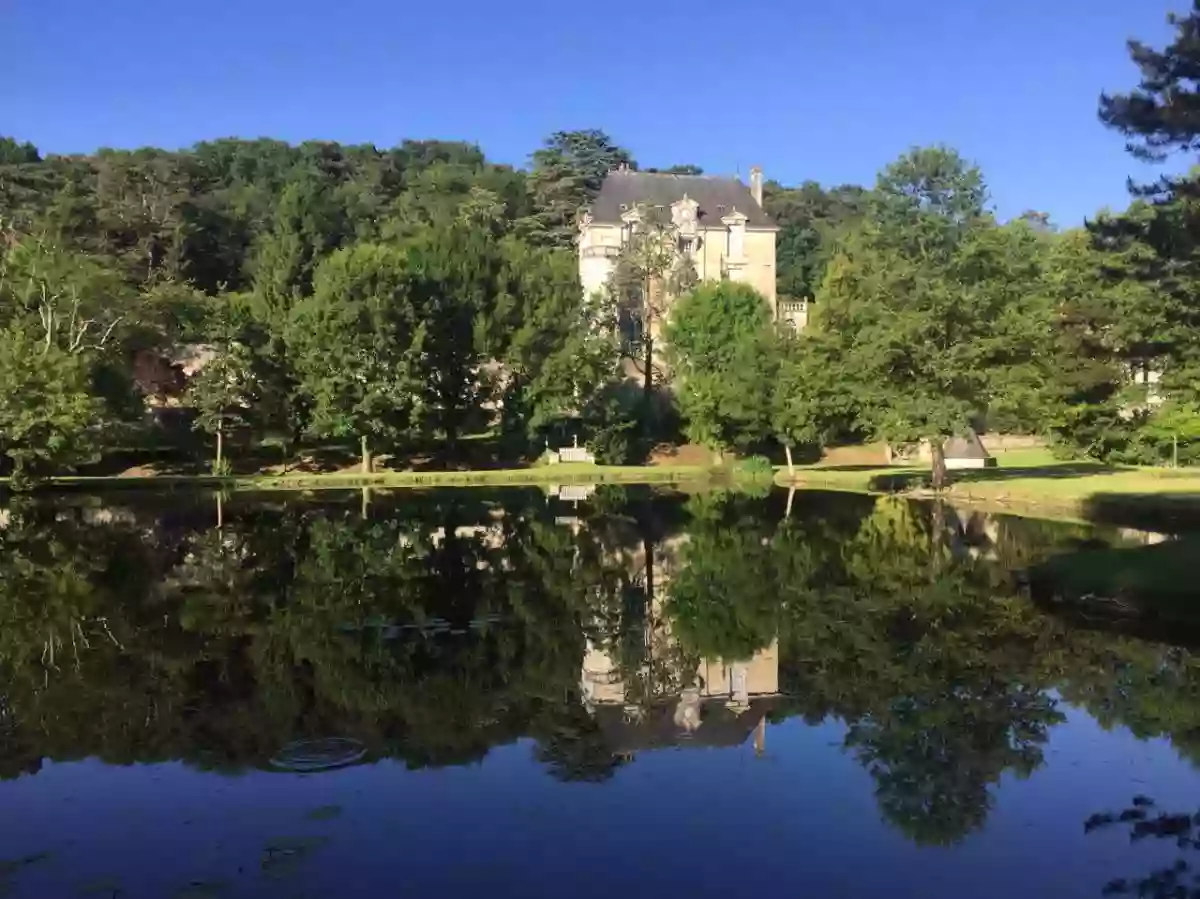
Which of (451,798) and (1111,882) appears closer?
(1111,882)

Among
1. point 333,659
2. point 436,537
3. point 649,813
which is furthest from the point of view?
point 436,537

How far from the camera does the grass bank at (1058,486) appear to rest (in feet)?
92.6

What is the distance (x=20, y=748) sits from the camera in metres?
10.9

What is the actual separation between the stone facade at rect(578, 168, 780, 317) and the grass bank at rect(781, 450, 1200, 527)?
2128cm

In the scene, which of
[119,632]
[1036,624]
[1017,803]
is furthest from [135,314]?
[1017,803]

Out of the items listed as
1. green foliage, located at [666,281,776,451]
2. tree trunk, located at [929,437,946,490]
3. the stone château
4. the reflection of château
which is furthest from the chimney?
the reflection of château

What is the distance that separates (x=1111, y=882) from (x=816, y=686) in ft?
18.7

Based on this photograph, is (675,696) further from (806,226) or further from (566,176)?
(806,226)

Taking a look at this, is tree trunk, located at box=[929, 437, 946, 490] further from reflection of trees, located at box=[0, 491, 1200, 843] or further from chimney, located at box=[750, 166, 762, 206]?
chimney, located at box=[750, 166, 762, 206]

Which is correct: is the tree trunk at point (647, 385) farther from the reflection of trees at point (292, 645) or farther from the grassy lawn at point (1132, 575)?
the grassy lawn at point (1132, 575)

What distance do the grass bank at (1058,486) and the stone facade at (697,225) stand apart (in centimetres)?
2128

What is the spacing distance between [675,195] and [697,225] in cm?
253

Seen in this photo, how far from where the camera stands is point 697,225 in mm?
69750

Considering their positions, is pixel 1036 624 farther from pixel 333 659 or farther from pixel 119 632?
pixel 119 632
